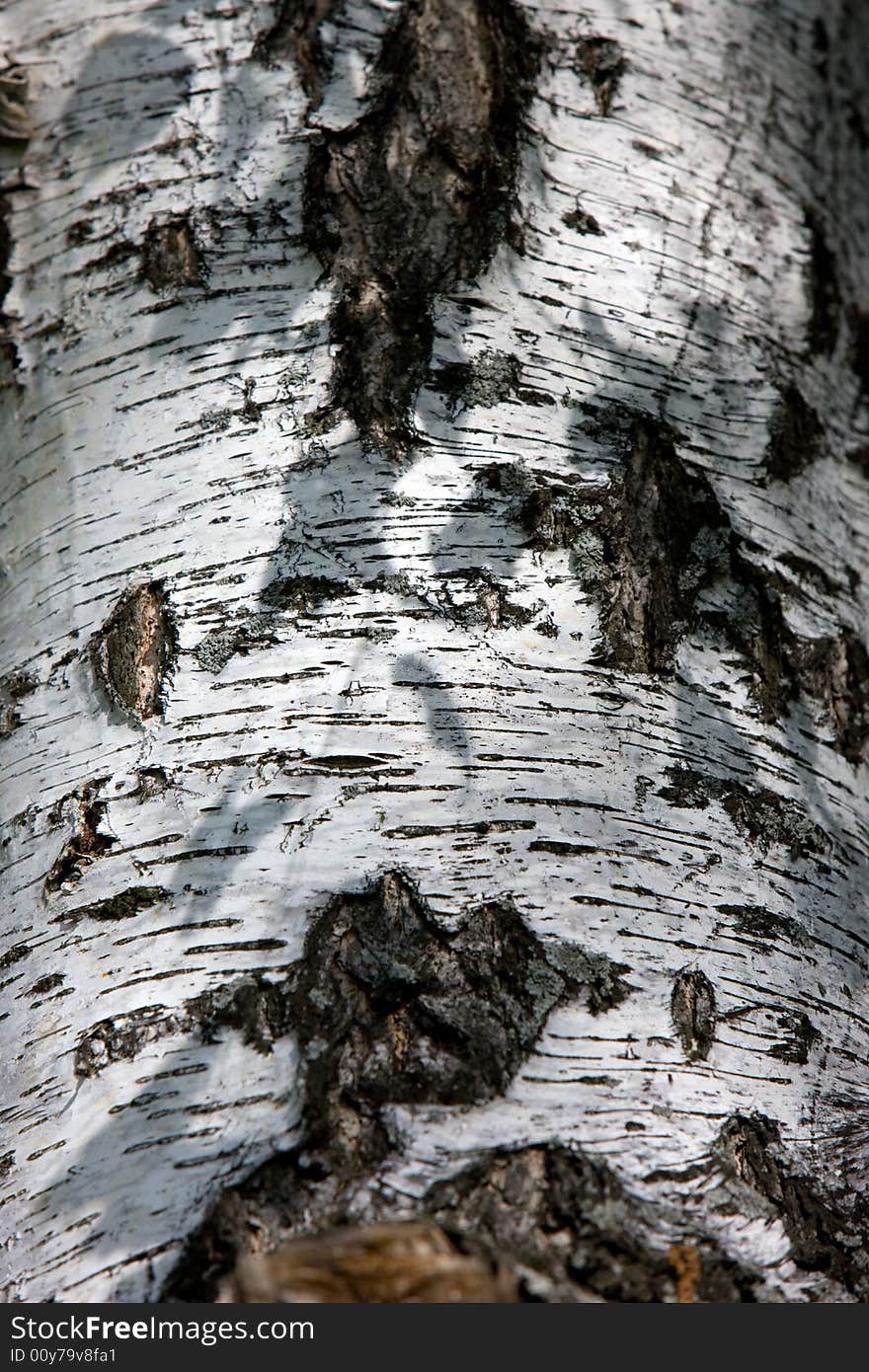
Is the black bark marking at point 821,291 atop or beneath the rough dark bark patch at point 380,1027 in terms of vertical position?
atop

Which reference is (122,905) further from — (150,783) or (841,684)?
(841,684)

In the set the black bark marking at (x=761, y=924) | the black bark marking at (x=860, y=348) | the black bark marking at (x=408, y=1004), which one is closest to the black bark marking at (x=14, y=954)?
the black bark marking at (x=408, y=1004)

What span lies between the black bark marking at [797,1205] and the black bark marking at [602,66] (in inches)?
71.1

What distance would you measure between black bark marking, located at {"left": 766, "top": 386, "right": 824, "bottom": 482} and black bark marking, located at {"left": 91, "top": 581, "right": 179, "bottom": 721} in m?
1.14

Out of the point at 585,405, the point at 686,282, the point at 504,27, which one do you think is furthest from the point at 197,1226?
the point at 504,27

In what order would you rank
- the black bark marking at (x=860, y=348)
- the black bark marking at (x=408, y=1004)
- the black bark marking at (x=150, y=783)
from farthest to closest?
the black bark marking at (x=860, y=348) → the black bark marking at (x=150, y=783) → the black bark marking at (x=408, y=1004)

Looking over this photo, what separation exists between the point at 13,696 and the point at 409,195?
3.59 feet

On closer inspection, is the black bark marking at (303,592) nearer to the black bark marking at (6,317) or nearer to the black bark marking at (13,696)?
the black bark marking at (13,696)

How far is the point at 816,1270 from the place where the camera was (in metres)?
1.45

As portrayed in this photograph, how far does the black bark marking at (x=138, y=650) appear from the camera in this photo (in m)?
1.71

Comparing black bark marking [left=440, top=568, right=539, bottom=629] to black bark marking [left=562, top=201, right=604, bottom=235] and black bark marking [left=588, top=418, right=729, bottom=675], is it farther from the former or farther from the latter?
black bark marking [left=562, top=201, right=604, bottom=235]

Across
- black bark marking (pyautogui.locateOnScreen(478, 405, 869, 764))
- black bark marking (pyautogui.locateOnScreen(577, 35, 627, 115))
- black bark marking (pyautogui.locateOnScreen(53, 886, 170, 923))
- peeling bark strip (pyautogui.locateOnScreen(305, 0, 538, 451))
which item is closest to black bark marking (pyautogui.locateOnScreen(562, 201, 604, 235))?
peeling bark strip (pyautogui.locateOnScreen(305, 0, 538, 451))

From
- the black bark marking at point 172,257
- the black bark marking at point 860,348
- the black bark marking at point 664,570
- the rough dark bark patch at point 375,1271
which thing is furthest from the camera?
the black bark marking at point 860,348

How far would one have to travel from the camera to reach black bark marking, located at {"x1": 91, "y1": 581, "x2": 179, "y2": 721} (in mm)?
1715
